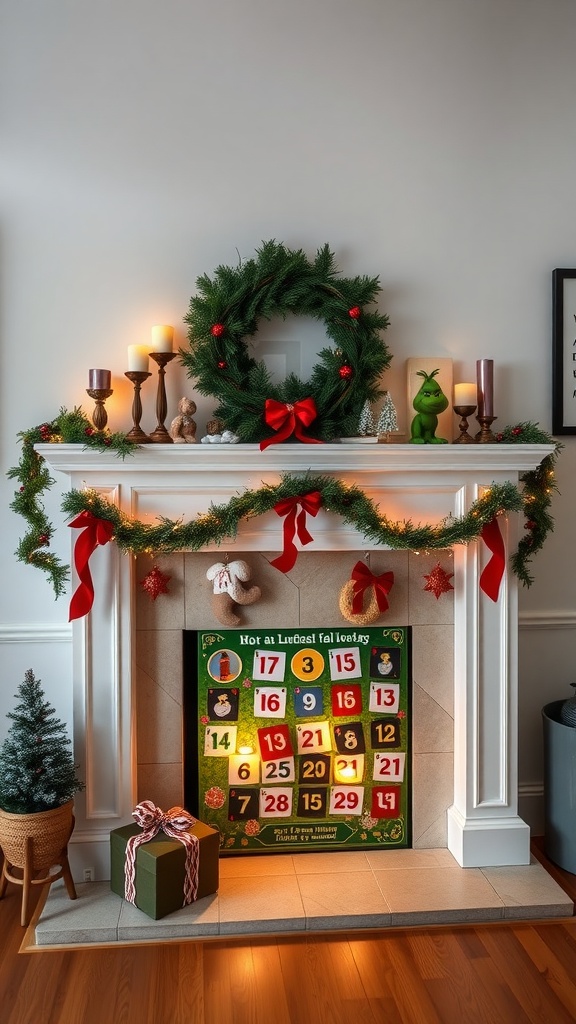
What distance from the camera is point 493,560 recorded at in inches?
106

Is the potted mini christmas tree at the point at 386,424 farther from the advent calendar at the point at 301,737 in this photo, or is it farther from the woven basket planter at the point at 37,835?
the woven basket planter at the point at 37,835

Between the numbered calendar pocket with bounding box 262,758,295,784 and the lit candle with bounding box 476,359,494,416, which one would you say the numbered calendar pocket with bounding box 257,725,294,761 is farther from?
the lit candle with bounding box 476,359,494,416

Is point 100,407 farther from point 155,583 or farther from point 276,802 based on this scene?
point 276,802

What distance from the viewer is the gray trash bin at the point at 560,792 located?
9.23 feet

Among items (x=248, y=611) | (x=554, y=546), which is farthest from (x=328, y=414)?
(x=554, y=546)

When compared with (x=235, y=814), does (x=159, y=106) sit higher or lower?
higher

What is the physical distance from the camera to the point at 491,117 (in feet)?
9.69

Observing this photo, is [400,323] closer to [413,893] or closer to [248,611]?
[248,611]

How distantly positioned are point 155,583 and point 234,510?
0.36m

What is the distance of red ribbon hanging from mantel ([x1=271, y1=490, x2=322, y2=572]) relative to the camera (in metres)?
2.56

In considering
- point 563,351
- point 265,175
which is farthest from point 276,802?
point 265,175

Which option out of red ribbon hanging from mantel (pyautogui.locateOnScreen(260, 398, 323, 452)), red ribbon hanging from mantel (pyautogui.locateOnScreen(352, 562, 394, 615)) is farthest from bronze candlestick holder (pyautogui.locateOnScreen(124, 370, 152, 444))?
red ribbon hanging from mantel (pyautogui.locateOnScreen(352, 562, 394, 615))

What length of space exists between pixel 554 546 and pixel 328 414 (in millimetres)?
999

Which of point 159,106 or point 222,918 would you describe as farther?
point 159,106
